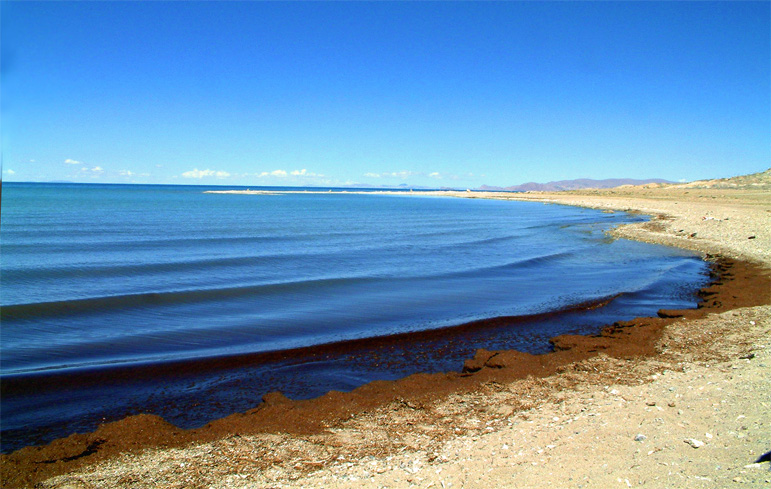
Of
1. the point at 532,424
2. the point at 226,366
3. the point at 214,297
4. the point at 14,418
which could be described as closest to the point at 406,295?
the point at 214,297

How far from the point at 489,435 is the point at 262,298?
34.8ft

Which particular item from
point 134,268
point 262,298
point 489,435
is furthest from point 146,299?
point 489,435

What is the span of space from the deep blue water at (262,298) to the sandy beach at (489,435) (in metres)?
1.26

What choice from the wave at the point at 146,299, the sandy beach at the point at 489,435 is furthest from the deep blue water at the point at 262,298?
the sandy beach at the point at 489,435

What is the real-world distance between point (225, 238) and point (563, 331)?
23.8m

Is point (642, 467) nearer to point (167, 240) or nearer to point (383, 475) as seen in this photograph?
point (383, 475)

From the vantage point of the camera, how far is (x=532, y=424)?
655 centimetres

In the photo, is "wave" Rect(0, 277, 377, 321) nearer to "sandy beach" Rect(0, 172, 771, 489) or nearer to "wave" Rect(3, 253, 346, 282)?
"wave" Rect(3, 253, 346, 282)

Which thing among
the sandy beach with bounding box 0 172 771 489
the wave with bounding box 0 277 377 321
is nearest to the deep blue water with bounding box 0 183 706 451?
the wave with bounding box 0 277 377 321

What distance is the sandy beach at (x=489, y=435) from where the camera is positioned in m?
5.38

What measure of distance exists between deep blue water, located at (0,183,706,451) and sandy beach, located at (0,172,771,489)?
1256mm

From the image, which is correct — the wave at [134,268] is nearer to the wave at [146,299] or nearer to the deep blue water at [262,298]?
the deep blue water at [262,298]

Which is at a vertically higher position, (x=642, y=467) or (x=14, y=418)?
(x=642, y=467)

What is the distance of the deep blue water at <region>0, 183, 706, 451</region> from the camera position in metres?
9.33
